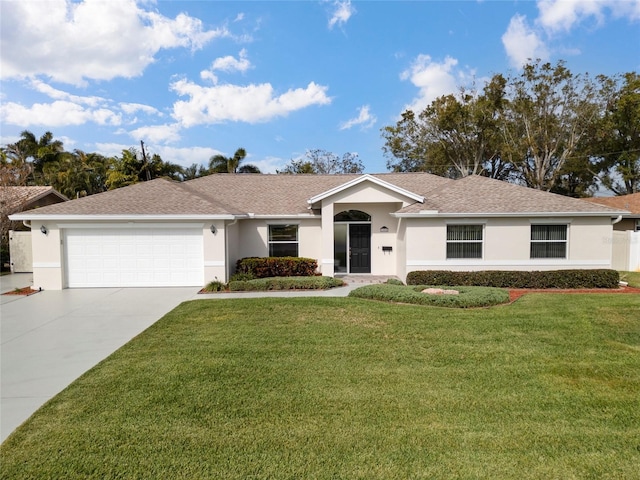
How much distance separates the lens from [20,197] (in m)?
20.0

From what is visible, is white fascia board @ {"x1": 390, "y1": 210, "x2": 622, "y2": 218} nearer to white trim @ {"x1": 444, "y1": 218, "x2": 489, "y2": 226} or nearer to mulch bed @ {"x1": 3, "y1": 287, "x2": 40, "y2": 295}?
white trim @ {"x1": 444, "y1": 218, "x2": 489, "y2": 226}

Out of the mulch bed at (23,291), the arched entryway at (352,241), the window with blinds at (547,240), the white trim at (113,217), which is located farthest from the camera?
the arched entryway at (352,241)

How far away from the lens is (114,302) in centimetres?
1126

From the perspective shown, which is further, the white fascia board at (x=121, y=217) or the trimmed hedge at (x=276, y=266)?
the trimmed hedge at (x=276, y=266)

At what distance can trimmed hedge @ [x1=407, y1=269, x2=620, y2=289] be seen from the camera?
A: 12.7 meters

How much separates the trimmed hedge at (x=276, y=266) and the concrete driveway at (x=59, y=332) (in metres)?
2.33

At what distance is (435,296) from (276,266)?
6910mm

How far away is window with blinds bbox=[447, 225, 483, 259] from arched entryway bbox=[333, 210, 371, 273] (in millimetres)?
3708

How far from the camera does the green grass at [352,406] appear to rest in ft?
11.9

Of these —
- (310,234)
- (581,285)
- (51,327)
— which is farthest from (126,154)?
(581,285)

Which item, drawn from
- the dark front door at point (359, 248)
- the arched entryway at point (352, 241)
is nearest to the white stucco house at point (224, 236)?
the arched entryway at point (352, 241)

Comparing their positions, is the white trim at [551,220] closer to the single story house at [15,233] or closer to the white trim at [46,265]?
the white trim at [46,265]

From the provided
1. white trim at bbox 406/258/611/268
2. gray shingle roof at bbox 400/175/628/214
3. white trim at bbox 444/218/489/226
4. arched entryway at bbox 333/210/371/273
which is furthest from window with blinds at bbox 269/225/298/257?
white trim at bbox 444/218/489/226

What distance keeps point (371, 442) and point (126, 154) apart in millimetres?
30558
